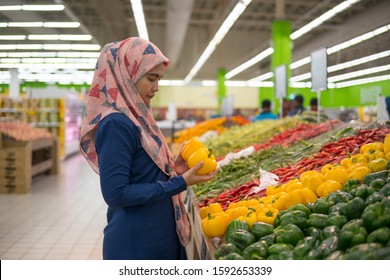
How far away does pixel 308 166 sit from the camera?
301cm

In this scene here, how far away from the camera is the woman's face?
74.8 inches

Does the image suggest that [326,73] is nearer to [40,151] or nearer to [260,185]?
[260,185]

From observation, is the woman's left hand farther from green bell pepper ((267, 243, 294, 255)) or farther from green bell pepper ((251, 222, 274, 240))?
green bell pepper ((267, 243, 294, 255))

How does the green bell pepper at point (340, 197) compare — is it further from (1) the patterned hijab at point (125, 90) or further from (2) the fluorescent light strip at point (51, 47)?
(2) the fluorescent light strip at point (51, 47)

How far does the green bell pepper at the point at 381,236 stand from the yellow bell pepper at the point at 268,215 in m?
0.52

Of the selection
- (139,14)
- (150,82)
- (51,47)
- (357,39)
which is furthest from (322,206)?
(139,14)

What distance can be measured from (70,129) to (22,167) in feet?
26.6

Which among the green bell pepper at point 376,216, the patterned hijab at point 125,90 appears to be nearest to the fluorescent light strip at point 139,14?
the patterned hijab at point 125,90

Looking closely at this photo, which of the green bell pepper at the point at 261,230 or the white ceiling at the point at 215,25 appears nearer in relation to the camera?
the green bell pepper at the point at 261,230

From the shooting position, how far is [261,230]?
187cm

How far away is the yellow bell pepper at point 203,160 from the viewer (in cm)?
200

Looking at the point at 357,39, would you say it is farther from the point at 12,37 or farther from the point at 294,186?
the point at 12,37

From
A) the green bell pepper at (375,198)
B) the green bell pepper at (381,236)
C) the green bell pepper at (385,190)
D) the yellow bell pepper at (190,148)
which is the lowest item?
the green bell pepper at (381,236)
